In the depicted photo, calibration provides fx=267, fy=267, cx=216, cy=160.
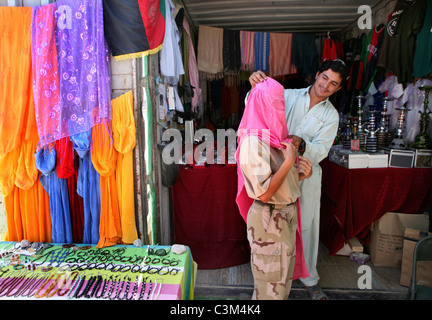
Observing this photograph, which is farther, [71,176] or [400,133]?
[400,133]

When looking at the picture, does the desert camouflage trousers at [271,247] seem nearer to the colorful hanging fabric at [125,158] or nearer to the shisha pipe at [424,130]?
the colorful hanging fabric at [125,158]

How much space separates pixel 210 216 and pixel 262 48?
304 cm

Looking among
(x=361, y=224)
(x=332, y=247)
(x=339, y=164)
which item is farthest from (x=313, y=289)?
(x=339, y=164)

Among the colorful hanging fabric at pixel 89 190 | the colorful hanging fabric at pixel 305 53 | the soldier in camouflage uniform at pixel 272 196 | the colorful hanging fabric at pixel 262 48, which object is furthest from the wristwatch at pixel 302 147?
the colorful hanging fabric at pixel 305 53

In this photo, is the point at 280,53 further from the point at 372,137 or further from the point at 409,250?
the point at 409,250

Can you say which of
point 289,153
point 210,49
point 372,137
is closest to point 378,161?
point 372,137

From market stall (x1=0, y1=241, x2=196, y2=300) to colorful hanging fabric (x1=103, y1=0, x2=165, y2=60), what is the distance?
1.59 metres

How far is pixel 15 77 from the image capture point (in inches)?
82.6

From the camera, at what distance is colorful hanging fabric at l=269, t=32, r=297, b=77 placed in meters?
4.48

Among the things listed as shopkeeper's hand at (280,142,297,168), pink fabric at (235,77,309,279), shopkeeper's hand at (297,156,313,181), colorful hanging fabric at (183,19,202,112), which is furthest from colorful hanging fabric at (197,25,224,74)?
shopkeeper's hand at (280,142,297,168)

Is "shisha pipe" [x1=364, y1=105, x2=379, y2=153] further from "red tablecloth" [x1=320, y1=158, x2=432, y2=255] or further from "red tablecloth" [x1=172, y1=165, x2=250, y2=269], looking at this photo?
"red tablecloth" [x1=172, y1=165, x2=250, y2=269]

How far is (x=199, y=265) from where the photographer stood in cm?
293

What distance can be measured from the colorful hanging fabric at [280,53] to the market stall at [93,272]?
360 centimetres
